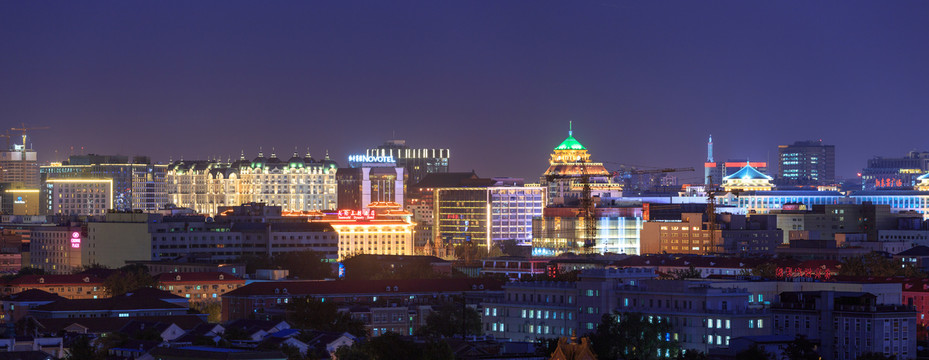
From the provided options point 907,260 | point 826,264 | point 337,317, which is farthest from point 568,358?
point 907,260

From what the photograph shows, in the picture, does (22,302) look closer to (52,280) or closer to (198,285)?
(52,280)

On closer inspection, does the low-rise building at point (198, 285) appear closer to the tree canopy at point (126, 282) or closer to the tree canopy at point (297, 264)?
the tree canopy at point (126, 282)

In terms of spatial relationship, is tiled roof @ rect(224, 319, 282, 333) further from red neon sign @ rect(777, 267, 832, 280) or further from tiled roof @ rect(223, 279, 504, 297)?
red neon sign @ rect(777, 267, 832, 280)

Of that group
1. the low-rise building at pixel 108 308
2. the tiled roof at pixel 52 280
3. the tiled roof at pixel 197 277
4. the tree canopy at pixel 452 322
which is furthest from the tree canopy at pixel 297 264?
the tree canopy at pixel 452 322

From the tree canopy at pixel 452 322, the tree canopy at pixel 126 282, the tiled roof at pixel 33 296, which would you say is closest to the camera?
the tree canopy at pixel 452 322

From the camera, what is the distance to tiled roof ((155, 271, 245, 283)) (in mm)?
162375

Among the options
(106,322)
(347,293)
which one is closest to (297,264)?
(347,293)

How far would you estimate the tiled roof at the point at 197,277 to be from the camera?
16238cm

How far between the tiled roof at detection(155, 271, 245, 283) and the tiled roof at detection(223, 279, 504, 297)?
14941 millimetres

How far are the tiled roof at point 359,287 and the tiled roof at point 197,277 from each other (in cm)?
1494

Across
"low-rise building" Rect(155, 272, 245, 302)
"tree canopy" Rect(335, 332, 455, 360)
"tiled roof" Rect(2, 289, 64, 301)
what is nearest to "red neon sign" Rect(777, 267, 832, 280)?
"low-rise building" Rect(155, 272, 245, 302)

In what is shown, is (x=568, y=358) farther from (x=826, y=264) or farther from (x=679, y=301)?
(x=826, y=264)

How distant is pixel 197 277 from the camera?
536ft

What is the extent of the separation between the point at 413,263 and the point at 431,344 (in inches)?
3834
